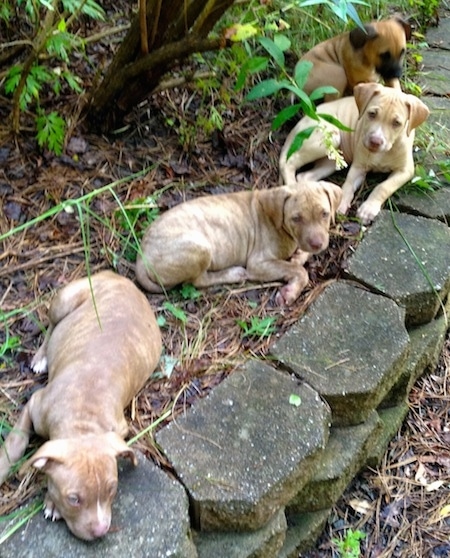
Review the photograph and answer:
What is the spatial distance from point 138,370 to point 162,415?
242 mm

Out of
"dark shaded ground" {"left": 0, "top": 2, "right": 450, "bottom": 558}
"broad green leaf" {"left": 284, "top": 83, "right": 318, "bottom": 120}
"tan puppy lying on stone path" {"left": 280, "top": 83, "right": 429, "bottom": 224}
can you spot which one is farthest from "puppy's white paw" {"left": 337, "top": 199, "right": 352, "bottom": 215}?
"broad green leaf" {"left": 284, "top": 83, "right": 318, "bottom": 120}

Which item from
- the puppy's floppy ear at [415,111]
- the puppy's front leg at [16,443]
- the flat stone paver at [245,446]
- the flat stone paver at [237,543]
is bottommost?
the flat stone paver at [237,543]

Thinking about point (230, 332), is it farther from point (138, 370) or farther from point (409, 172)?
point (409, 172)

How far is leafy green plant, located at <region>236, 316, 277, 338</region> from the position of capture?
11.9 ft

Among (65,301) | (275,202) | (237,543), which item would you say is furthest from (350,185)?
(237,543)

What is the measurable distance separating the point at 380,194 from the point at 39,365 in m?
2.49

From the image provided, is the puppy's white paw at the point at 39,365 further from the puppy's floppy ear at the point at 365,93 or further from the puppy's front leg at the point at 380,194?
the puppy's floppy ear at the point at 365,93

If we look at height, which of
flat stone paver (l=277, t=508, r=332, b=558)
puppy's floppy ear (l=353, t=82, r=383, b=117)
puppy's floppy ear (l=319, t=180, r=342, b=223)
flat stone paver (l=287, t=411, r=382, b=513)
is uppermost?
puppy's floppy ear (l=353, t=82, r=383, b=117)

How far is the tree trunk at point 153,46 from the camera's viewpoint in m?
3.86

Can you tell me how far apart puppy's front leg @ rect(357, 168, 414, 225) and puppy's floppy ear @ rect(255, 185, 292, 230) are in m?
0.66

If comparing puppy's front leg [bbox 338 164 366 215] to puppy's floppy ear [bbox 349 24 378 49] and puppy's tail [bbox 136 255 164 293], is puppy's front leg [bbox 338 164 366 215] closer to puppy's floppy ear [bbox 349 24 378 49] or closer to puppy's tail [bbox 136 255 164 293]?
puppy's floppy ear [bbox 349 24 378 49]

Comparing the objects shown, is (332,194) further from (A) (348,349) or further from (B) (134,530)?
(B) (134,530)

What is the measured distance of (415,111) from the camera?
4.37m

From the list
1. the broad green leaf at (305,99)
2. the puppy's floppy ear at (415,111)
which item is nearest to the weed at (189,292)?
the broad green leaf at (305,99)
